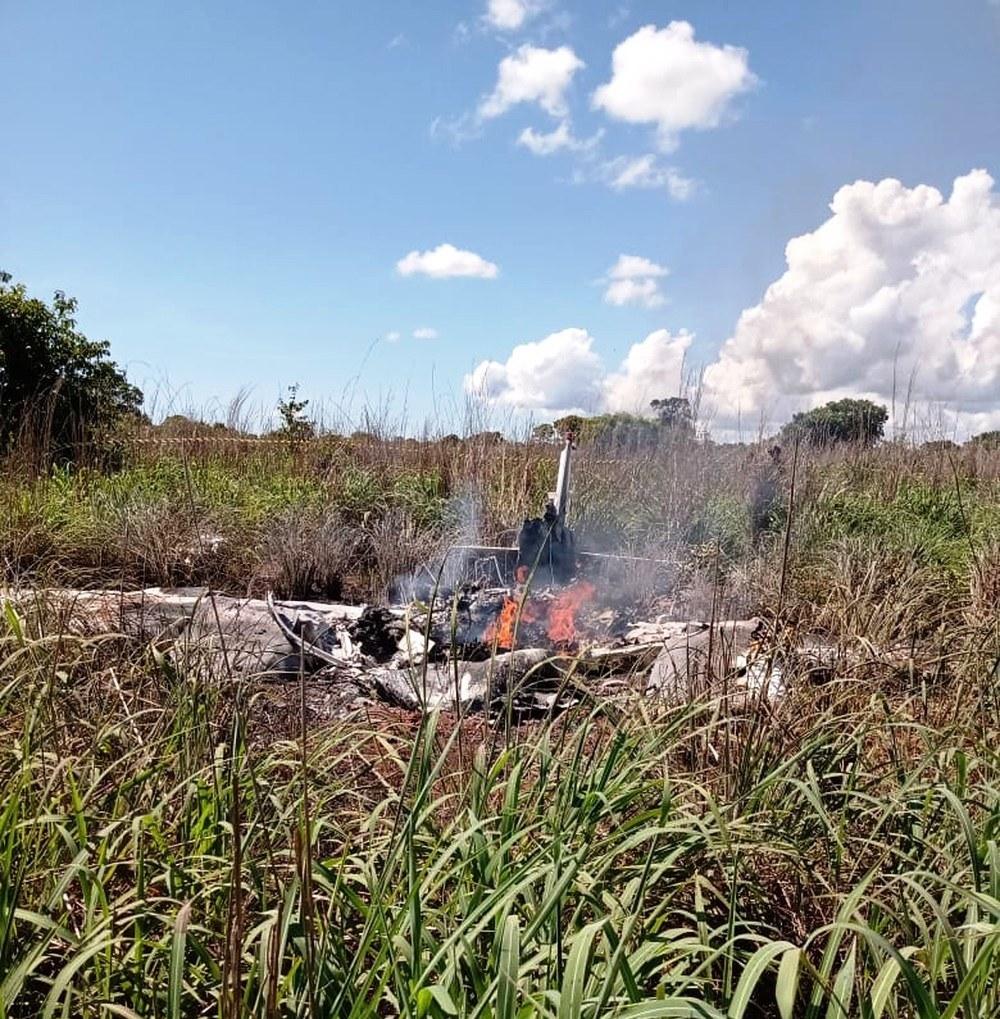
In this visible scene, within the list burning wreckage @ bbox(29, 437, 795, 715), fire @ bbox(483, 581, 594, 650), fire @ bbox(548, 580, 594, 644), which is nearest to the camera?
burning wreckage @ bbox(29, 437, 795, 715)

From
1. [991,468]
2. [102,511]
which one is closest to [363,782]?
[102,511]

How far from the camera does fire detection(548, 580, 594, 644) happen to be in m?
4.92

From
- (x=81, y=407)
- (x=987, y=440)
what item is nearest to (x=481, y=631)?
(x=81, y=407)

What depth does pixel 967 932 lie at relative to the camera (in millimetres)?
1362

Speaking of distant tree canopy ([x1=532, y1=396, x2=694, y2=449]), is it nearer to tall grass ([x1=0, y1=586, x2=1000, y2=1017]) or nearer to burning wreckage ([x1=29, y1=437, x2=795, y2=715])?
burning wreckage ([x1=29, y1=437, x2=795, y2=715])

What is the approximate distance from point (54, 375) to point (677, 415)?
6.97 meters

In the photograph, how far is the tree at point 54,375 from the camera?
879 centimetres

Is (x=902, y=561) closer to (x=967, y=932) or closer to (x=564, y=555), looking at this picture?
(x=564, y=555)

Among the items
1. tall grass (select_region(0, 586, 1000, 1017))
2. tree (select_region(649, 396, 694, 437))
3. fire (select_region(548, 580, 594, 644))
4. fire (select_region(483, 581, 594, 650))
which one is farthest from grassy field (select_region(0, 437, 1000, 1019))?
tree (select_region(649, 396, 694, 437))

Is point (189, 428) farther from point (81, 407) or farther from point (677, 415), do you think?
point (677, 415)

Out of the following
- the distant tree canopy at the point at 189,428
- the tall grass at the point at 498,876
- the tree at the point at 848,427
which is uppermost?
the tree at the point at 848,427

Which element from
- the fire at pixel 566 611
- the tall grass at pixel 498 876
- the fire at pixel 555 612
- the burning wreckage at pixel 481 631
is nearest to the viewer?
the tall grass at pixel 498 876

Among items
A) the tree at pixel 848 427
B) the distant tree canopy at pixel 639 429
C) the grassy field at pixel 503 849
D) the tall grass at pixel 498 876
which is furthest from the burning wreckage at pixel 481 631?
the tree at pixel 848 427

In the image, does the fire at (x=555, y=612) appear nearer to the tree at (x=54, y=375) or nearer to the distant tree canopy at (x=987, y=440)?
the tree at (x=54, y=375)
